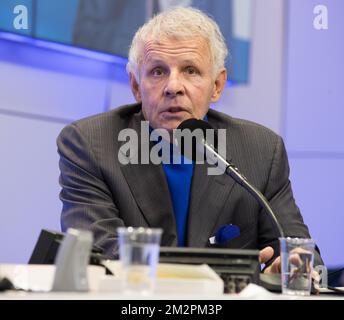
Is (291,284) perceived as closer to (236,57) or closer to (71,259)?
(71,259)

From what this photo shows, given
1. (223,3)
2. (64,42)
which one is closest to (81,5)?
(64,42)

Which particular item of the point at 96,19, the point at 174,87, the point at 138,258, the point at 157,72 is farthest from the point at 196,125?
the point at 96,19

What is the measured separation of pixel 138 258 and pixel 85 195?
1149 millimetres

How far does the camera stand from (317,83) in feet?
11.6

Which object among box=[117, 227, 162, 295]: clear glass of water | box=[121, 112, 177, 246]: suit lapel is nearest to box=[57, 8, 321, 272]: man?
box=[121, 112, 177, 246]: suit lapel

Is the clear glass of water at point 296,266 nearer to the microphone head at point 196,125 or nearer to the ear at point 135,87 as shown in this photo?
the microphone head at point 196,125

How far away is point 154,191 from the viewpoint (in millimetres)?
2332

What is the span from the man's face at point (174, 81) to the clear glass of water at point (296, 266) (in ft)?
2.93

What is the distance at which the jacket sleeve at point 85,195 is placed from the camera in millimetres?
2111

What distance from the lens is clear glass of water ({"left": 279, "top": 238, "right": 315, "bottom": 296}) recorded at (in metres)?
1.50

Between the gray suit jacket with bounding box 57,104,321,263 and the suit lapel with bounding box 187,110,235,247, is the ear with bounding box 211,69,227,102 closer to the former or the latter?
the gray suit jacket with bounding box 57,104,321,263

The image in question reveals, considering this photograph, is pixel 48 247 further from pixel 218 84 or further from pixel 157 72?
pixel 218 84

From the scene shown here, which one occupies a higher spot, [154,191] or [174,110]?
[174,110]

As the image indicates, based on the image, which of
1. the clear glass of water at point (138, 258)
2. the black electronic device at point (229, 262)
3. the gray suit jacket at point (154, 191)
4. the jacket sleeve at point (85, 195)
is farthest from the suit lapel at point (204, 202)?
the clear glass of water at point (138, 258)
